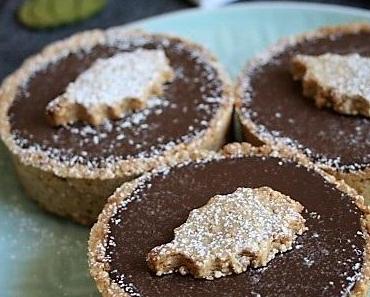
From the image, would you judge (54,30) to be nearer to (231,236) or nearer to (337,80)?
(337,80)

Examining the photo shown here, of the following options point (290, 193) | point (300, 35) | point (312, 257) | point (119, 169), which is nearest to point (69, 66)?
point (119, 169)

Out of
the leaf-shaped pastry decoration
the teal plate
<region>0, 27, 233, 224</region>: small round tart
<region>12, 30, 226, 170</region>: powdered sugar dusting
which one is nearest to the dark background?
the leaf-shaped pastry decoration

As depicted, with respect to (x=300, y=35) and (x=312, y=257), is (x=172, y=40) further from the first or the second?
(x=312, y=257)

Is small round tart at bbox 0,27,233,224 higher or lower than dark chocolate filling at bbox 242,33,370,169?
lower

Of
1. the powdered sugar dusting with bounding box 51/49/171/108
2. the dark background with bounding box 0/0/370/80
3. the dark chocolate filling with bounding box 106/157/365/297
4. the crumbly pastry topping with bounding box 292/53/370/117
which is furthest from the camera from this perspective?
the dark background with bounding box 0/0/370/80

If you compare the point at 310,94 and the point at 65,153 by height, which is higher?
the point at 310,94

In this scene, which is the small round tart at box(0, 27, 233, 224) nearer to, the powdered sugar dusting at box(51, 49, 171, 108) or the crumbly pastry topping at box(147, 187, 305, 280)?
the powdered sugar dusting at box(51, 49, 171, 108)
